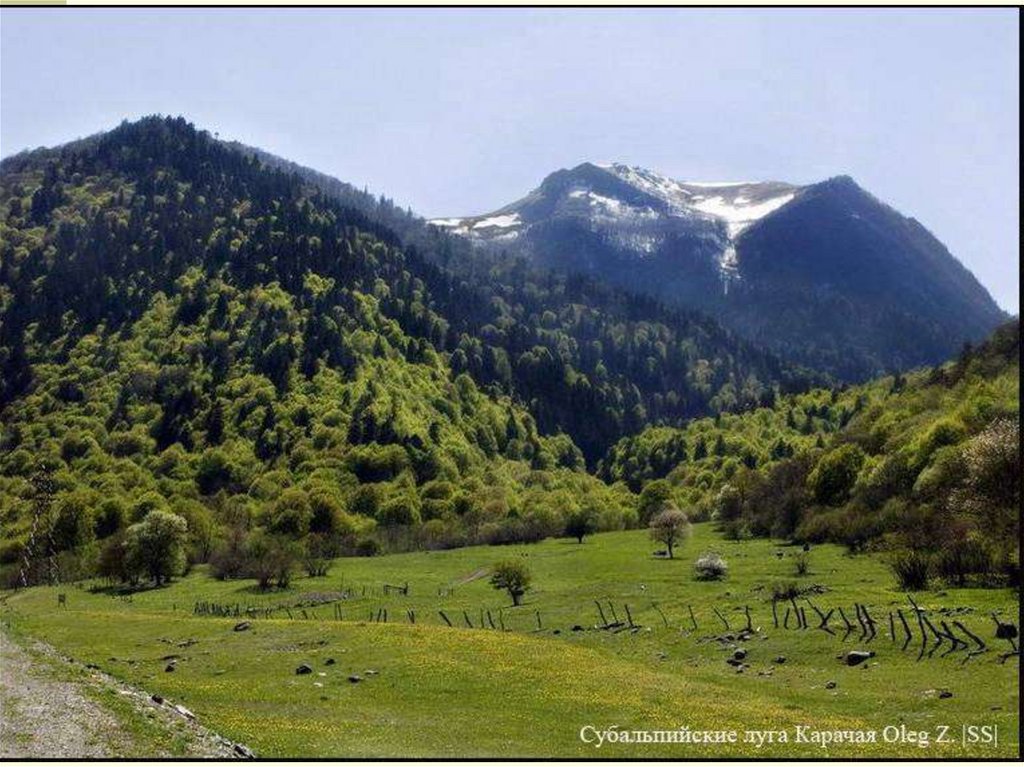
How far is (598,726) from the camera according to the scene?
1676 inches

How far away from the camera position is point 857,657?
56938 millimetres

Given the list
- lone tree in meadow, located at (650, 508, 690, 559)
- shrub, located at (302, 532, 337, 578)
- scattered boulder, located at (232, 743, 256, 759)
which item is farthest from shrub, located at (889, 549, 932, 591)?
shrub, located at (302, 532, 337, 578)

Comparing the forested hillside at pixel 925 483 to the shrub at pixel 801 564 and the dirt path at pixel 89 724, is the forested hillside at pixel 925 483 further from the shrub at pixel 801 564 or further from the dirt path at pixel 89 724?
the dirt path at pixel 89 724

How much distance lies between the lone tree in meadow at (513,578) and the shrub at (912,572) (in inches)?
1618

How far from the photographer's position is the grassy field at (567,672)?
1569 inches

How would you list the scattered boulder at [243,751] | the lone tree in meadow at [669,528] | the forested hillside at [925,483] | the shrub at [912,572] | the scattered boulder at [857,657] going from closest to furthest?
the scattered boulder at [243,751], the scattered boulder at [857,657], the forested hillside at [925,483], the shrub at [912,572], the lone tree in meadow at [669,528]

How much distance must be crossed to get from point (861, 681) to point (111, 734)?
37.1 meters

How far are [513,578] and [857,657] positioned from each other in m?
58.8

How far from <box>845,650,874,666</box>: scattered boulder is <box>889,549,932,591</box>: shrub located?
3017 centimetres

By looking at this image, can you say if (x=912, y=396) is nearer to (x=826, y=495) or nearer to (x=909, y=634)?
(x=826, y=495)

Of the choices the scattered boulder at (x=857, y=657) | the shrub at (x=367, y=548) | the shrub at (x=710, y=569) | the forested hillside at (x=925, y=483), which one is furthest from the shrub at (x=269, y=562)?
the scattered boulder at (x=857, y=657)

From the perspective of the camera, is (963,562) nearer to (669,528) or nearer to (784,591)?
(784,591)

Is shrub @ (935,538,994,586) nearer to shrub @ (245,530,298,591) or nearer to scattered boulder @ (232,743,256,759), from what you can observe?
scattered boulder @ (232,743,256,759)

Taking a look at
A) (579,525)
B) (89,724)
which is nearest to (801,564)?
(579,525)
